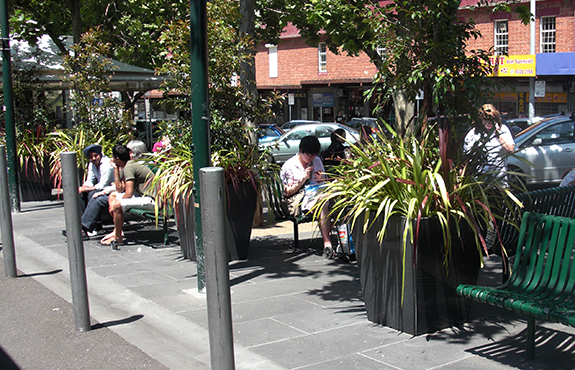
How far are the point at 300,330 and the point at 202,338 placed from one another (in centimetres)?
→ 76

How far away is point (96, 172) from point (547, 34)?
26187mm

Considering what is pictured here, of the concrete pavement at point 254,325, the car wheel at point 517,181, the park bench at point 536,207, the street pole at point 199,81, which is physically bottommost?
the concrete pavement at point 254,325

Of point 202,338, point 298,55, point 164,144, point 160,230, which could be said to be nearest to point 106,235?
point 160,230

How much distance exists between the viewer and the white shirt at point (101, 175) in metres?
8.60

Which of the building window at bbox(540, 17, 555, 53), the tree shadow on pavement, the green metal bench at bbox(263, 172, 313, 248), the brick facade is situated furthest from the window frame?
the tree shadow on pavement

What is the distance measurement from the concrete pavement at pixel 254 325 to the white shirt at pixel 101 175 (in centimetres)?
136

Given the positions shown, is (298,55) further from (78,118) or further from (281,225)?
(281,225)

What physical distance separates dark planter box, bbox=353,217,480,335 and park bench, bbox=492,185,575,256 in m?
0.58

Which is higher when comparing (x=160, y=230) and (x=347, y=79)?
(x=347, y=79)

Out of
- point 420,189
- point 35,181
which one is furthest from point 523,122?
point 420,189

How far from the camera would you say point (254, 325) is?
5.02 m

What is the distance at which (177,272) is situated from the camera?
6.78m

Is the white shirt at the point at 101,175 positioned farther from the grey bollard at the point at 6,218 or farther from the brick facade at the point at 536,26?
the brick facade at the point at 536,26

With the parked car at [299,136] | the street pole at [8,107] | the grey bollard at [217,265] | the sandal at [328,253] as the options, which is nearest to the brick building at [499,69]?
the parked car at [299,136]
